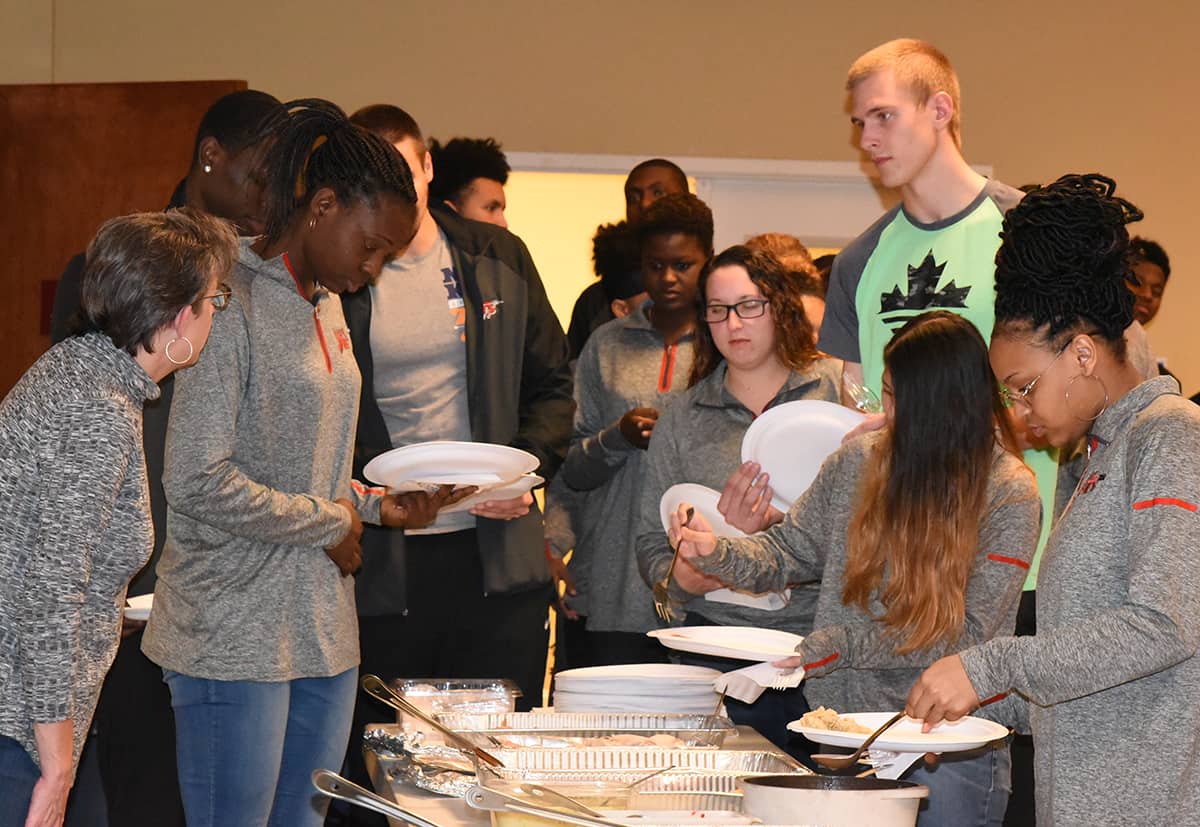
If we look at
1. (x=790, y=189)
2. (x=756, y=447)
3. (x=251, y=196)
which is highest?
(x=790, y=189)

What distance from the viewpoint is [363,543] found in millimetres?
3068

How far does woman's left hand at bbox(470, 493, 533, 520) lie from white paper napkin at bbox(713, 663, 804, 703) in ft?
3.33

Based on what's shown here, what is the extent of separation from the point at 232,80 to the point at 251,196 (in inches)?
93.1

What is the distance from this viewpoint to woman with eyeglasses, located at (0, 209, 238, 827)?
182cm

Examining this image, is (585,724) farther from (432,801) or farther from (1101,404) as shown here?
(1101,404)

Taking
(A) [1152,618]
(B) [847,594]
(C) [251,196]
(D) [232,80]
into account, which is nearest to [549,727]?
(B) [847,594]

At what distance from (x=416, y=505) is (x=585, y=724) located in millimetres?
766

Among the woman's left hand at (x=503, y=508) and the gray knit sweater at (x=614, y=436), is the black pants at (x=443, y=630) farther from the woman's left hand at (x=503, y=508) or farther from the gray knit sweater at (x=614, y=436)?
the gray knit sweater at (x=614, y=436)

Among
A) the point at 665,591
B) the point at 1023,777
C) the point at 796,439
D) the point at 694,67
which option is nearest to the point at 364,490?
the point at 665,591

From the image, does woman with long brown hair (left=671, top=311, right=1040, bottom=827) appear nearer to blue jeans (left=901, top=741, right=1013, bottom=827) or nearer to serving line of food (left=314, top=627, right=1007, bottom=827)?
blue jeans (left=901, top=741, right=1013, bottom=827)

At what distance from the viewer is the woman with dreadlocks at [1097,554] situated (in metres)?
1.66

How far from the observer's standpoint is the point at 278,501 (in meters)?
2.29

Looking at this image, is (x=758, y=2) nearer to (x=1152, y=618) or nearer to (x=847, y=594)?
(x=847, y=594)

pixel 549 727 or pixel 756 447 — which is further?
pixel 756 447
